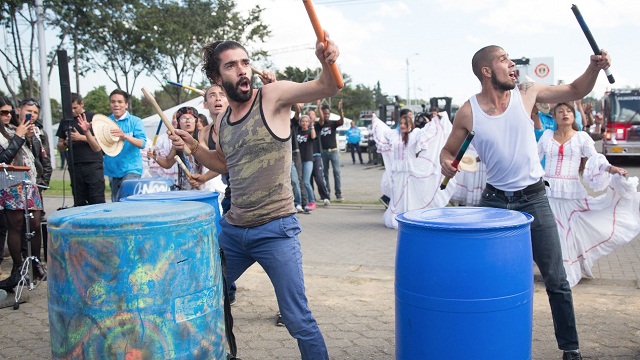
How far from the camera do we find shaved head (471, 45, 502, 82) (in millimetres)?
3633

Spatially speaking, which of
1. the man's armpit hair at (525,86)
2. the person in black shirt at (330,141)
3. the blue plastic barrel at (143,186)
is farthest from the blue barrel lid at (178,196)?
the person in black shirt at (330,141)

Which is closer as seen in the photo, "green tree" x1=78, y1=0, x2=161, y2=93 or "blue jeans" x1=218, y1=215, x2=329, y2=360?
"blue jeans" x1=218, y1=215, x2=329, y2=360

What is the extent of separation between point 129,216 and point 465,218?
1587 millimetres

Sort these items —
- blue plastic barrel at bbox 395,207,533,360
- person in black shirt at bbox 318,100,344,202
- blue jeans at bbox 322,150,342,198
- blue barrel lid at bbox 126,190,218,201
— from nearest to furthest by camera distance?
blue plastic barrel at bbox 395,207,533,360
blue barrel lid at bbox 126,190,218,201
blue jeans at bbox 322,150,342,198
person in black shirt at bbox 318,100,344,202

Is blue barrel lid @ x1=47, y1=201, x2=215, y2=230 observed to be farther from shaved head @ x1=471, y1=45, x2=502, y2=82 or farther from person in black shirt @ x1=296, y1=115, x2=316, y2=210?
person in black shirt @ x1=296, y1=115, x2=316, y2=210

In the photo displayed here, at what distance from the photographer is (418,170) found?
27.8 ft

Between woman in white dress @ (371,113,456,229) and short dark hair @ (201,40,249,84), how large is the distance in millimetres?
5447

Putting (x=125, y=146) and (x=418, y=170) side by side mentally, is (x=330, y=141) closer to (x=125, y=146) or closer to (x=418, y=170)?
(x=418, y=170)

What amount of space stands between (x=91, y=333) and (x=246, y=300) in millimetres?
3007

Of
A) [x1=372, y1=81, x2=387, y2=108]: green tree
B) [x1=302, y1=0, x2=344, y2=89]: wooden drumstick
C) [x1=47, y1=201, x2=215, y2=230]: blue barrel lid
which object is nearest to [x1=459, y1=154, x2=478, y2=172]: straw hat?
[x1=302, y1=0, x2=344, y2=89]: wooden drumstick

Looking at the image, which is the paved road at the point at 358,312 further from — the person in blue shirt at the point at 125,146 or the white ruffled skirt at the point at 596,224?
the person in blue shirt at the point at 125,146

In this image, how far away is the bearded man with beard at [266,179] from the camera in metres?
3.01

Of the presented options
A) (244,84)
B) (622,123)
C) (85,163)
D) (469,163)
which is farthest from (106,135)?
(622,123)

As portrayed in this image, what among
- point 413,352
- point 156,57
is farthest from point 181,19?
point 413,352
